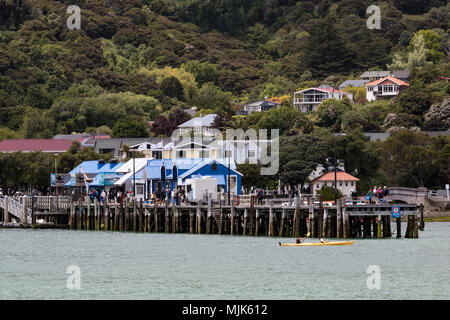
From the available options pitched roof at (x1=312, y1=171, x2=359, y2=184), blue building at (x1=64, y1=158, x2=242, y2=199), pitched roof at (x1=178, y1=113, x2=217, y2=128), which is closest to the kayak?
blue building at (x1=64, y1=158, x2=242, y2=199)

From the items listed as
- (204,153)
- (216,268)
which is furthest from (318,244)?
(204,153)

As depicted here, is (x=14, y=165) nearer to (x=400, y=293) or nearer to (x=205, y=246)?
(x=205, y=246)

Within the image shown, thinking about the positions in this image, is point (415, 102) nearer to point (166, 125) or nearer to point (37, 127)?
point (166, 125)

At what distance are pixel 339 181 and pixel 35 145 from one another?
63680mm

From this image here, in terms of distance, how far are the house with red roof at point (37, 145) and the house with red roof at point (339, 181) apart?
54.7m

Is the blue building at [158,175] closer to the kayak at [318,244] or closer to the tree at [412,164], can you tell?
the tree at [412,164]

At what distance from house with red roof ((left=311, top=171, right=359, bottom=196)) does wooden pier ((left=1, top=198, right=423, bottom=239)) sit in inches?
1105

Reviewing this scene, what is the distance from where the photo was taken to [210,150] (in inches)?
4850

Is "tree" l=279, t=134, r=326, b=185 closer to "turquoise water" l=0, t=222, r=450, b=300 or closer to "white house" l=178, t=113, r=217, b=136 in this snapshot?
"turquoise water" l=0, t=222, r=450, b=300

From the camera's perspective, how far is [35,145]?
164125 mm

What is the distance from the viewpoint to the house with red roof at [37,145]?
160975 mm

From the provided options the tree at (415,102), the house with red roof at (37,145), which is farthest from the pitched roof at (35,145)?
the tree at (415,102)

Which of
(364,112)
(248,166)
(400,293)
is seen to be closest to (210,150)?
(248,166)
